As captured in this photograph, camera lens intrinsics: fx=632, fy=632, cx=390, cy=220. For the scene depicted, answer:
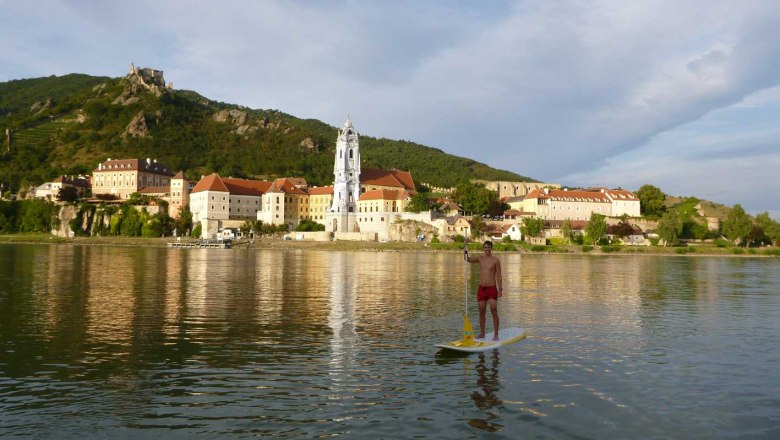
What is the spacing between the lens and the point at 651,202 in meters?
129

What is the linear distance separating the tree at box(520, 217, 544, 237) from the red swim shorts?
89980 mm

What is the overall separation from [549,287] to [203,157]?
15788 centimetres

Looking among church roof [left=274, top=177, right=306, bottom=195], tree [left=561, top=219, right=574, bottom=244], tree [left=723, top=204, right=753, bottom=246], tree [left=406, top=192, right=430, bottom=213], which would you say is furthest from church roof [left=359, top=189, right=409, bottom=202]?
tree [left=723, top=204, right=753, bottom=246]

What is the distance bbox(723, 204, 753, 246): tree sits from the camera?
3962 inches

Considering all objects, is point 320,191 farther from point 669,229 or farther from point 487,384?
point 487,384

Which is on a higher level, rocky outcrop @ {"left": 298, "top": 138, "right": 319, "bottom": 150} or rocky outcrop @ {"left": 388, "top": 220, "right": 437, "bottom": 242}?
rocky outcrop @ {"left": 298, "top": 138, "right": 319, "bottom": 150}

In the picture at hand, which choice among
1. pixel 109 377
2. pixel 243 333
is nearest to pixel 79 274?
pixel 243 333

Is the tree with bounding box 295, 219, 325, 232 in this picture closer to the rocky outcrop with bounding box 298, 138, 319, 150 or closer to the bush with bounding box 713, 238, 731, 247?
the rocky outcrop with bounding box 298, 138, 319, 150

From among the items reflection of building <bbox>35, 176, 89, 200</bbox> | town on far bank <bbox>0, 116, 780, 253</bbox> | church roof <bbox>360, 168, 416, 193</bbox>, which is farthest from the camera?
church roof <bbox>360, 168, 416, 193</bbox>

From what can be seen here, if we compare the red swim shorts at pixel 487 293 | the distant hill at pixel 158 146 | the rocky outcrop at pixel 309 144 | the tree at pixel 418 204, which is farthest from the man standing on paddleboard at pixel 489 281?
the rocky outcrop at pixel 309 144

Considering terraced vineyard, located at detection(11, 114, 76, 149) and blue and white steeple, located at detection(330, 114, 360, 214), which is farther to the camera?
terraced vineyard, located at detection(11, 114, 76, 149)

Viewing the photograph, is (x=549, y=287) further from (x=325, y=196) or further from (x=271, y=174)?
(x=271, y=174)

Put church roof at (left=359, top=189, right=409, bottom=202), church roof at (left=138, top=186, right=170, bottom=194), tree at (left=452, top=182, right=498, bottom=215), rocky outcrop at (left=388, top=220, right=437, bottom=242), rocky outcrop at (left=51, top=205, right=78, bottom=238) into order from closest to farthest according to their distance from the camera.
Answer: rocky outcrop at (left=388, top=220, right=437, bottom=242), tree at (left=452, top=182, right=498, bottom=215), rocky outcrop at (left=51, top=205, right=78, bottom=238), church roof at (left=359, top=189, right=409, bottom=202), church roof at (left=138, top=186, right=170, bottom=194)

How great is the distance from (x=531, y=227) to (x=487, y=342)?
9087 cm
